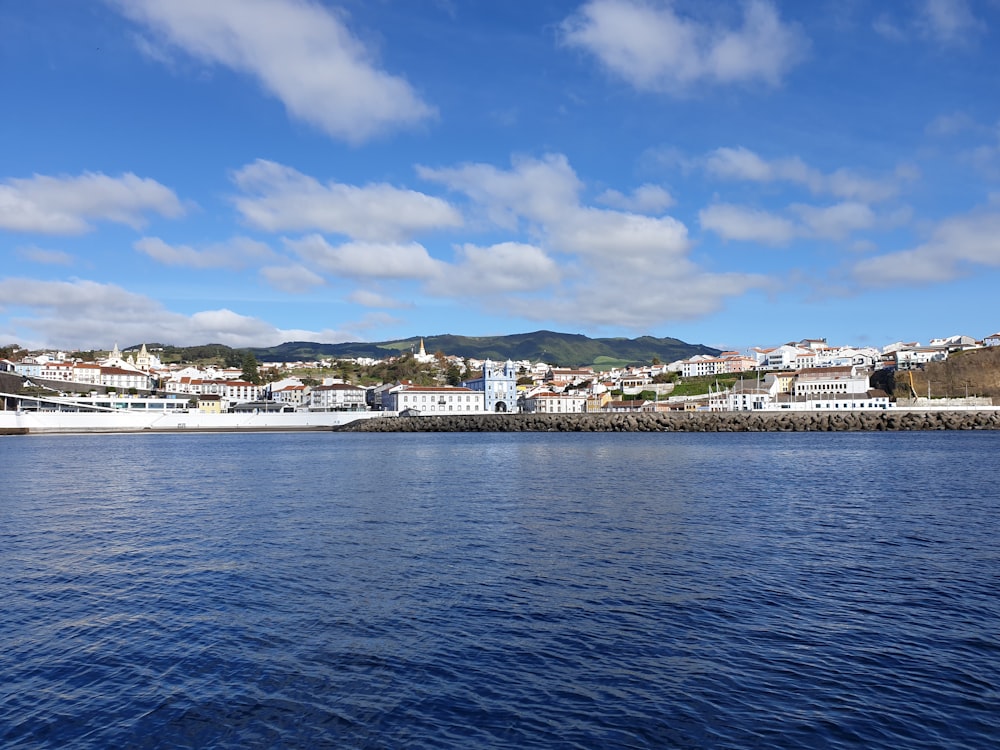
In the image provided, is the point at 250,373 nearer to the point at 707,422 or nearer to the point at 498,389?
the point at 498,389

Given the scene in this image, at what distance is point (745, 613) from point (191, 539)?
11.5m

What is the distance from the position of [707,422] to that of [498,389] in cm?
4327

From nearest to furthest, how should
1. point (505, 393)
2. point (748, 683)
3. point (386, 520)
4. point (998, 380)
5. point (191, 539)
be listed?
point (748, 683) → point (191, 539) → point (386, 520) → point (998, 380) → point (505, 393)

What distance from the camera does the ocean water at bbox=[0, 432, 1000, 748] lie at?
21.4 ft

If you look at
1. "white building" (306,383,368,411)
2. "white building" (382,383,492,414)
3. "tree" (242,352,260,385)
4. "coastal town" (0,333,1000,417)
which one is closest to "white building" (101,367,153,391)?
"coastal town" (0,333,1000,417)

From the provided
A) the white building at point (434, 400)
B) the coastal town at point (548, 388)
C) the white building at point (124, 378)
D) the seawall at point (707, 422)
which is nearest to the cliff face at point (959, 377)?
the coastal town at point (548, 388)

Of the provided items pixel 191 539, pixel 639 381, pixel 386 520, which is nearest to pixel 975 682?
pixel 386 520

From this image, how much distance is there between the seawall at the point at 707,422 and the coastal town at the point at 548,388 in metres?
5.98

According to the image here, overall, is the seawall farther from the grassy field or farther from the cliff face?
the grassy field

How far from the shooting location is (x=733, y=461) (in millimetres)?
35188

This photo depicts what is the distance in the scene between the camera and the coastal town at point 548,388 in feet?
293

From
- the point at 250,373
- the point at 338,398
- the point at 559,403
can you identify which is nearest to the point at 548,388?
the point at 559,403

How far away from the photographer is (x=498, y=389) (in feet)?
364

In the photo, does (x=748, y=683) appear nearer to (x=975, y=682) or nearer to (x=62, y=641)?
(x=975, y=682)
